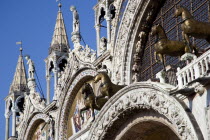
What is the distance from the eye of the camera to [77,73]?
2309 cm

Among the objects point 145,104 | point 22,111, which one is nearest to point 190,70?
point 145,104

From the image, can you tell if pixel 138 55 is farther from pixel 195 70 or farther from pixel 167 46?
pixel 195 70

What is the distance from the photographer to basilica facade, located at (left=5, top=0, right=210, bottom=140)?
14.5m

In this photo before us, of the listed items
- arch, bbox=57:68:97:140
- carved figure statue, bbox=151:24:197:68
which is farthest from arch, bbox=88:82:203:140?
arch, bbox=57:68:97:140

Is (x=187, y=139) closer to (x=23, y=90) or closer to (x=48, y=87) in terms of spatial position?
(x=48, y=87)

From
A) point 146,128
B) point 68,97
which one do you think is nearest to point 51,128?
point 68,97

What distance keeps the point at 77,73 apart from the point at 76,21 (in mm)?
2439

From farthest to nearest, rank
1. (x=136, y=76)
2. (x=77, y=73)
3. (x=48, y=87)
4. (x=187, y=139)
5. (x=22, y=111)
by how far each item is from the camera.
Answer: (x=22, y=111), (x=48, y=87), (x=77, y=73), (x=136, y=76), (x=187, y=139)

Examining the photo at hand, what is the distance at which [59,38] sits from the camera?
27.5 m

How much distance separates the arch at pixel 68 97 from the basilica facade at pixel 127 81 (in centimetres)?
4

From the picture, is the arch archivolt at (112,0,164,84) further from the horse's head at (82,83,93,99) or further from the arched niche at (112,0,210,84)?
the horse's head at (82,83,93,99)

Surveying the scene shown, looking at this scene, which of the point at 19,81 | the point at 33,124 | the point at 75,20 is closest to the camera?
the point at 75,20

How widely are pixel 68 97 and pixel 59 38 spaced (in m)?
4.67

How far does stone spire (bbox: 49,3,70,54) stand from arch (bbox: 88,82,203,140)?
30.4 feet
